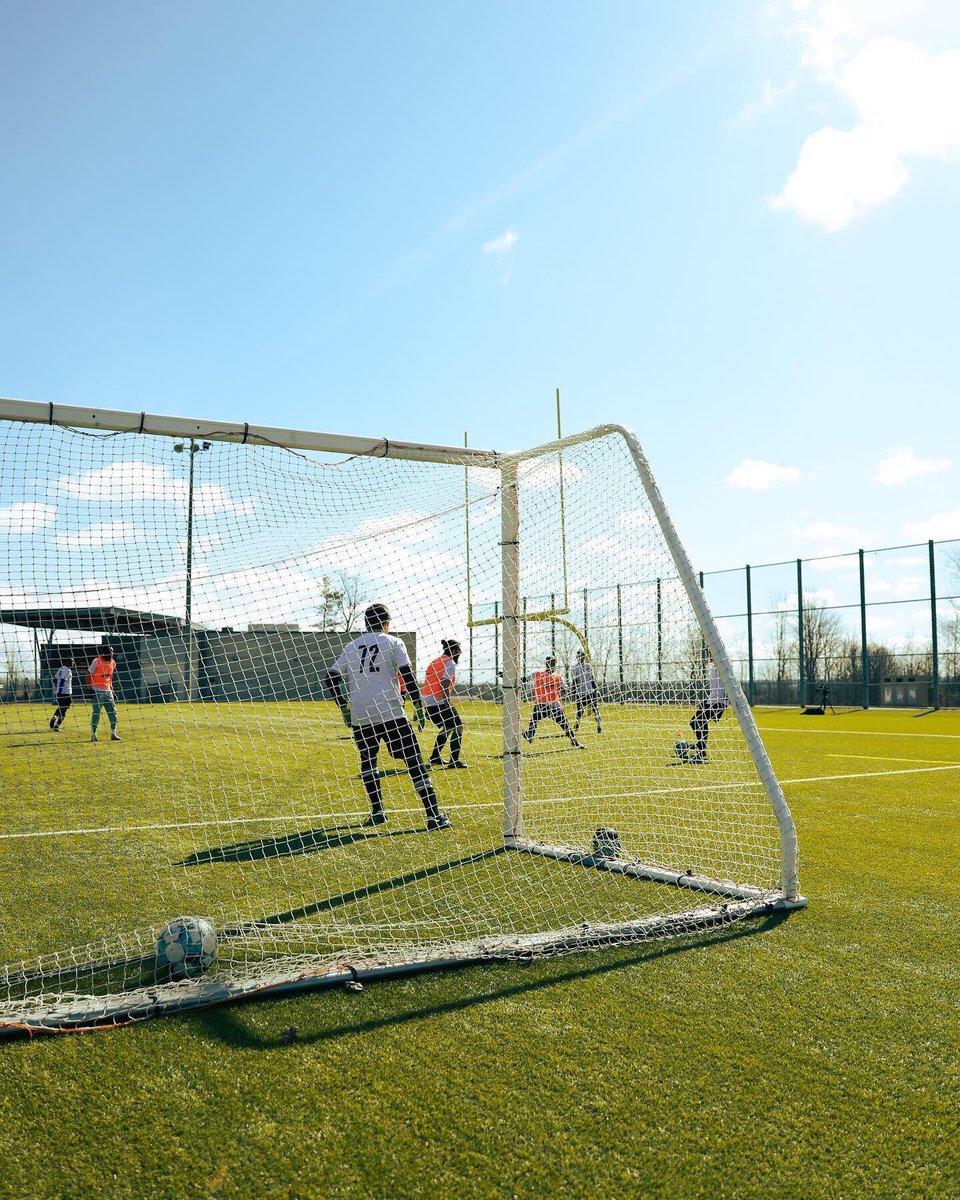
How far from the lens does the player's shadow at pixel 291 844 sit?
5.98 m

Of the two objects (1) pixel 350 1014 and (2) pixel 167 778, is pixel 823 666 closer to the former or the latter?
(2) pixel 167 778

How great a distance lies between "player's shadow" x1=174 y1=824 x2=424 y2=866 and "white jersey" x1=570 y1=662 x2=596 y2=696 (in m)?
1.65

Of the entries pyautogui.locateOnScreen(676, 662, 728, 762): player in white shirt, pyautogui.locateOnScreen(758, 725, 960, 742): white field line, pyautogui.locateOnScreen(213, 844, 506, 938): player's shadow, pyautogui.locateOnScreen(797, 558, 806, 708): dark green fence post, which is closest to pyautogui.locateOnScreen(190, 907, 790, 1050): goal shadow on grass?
pyautogui.locateOnScreen(213, 844, 506, 938): player's shadow

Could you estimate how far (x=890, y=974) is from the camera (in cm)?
362

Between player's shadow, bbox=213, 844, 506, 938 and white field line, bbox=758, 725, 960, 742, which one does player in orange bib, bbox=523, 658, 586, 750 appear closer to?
player's shadow, bbox=213, 844, 506, 938

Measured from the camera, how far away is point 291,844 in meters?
6.60

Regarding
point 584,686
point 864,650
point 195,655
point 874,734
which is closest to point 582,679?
point 584,686

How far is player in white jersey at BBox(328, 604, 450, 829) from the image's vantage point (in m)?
6.77

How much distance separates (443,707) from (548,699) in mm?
4081

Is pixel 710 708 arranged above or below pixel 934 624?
below

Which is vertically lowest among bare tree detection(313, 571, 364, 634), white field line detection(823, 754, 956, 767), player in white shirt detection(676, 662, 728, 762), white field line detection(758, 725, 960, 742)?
white field line detection(758, 725, 960, 742)

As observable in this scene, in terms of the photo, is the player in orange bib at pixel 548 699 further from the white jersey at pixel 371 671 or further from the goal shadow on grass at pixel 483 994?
the goal shadow on grass at pixel 483 994

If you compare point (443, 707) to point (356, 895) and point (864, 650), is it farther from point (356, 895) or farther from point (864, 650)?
point (864, 650)

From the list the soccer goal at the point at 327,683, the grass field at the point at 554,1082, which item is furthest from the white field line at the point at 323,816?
the grass field at the point at 554,1082
